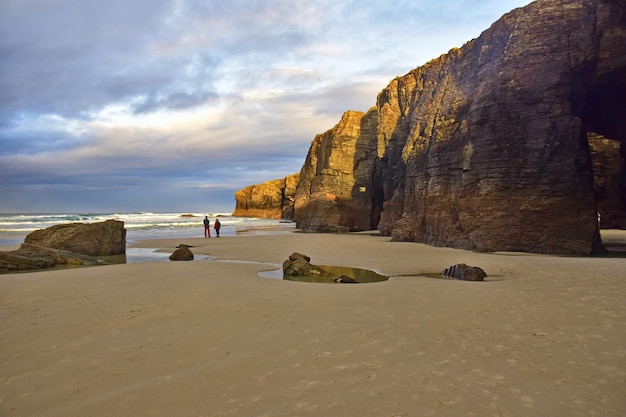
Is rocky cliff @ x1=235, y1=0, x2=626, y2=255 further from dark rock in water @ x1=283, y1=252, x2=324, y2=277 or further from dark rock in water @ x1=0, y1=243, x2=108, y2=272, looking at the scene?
dark rock in water @ x1=0, y1=243, x2=108, y2=272

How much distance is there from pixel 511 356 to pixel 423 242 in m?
16.1

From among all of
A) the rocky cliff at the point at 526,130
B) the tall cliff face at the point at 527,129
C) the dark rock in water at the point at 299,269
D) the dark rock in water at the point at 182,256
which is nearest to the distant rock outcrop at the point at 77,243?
the dark rock in water at the point at 182,256

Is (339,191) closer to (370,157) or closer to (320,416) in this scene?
(370,157)

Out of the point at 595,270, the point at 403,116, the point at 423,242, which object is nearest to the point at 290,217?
A: the point at 403,116

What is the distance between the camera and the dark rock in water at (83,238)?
1675cm

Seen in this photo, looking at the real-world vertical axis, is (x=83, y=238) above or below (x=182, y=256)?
above

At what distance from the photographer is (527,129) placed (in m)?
15.1

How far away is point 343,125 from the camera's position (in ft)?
125

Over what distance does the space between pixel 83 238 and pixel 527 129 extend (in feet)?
59.3

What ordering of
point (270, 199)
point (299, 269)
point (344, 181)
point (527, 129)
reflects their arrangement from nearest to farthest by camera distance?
point (299, 269) < point (527, 129) < point (344, 181) < point (270, 199)

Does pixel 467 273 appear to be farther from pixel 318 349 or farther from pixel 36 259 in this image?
pixel 36 259

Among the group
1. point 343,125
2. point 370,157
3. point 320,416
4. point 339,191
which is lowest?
point 320,416

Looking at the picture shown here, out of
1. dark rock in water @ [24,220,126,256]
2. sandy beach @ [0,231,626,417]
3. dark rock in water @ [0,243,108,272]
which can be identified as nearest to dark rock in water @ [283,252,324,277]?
sandy beach @ [0,231,626,417]

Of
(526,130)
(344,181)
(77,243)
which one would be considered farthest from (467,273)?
(344,181)
